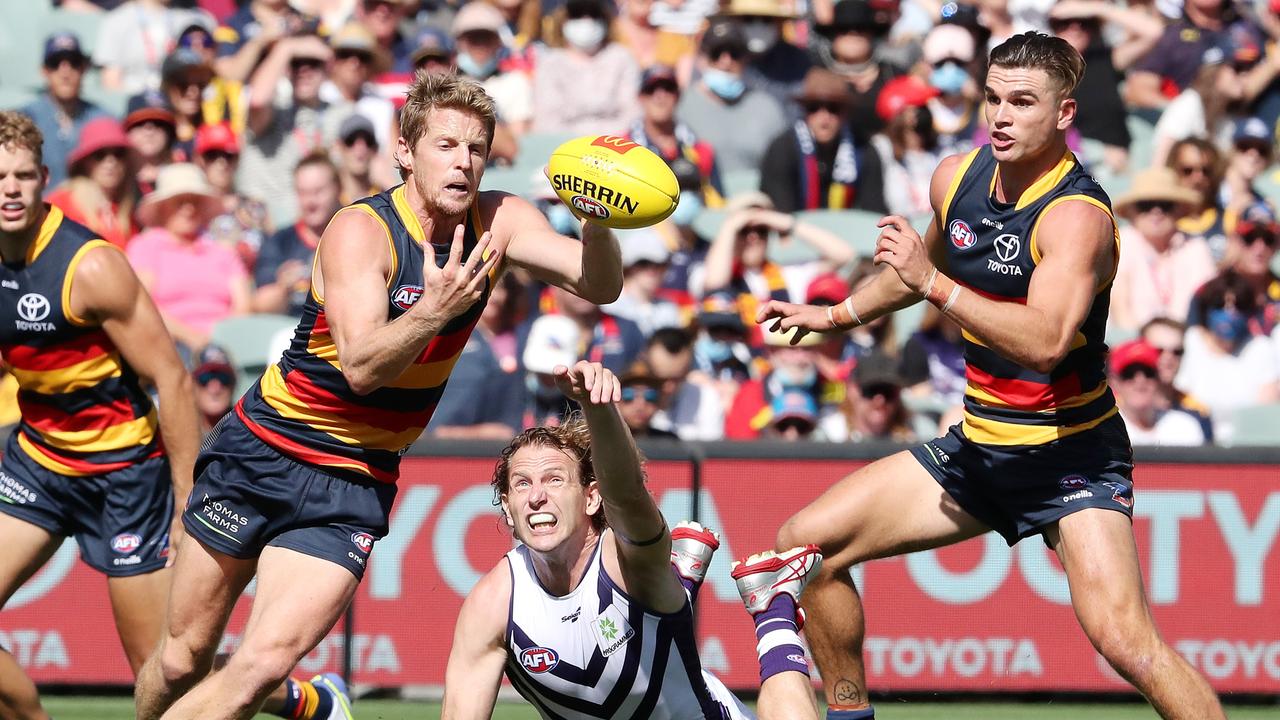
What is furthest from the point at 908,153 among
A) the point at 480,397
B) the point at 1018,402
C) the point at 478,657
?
the point at 478,657

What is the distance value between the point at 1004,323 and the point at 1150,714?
403 centimetres

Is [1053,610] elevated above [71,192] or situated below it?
below

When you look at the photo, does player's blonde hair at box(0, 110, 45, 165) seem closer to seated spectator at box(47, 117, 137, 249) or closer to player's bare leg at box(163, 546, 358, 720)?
player's bare leg at box(163, 546, 358, 720)

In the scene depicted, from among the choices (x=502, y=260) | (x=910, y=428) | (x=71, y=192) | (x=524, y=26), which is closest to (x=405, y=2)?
(x=524, y=26)

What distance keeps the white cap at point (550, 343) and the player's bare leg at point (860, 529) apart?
380cm

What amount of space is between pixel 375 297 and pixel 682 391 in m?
4.96

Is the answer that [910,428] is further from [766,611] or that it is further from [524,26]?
[524,26]

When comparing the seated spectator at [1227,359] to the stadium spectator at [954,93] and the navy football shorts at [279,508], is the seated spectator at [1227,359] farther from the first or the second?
the navy football shorts at [279,508]

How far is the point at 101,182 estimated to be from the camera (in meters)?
11.0

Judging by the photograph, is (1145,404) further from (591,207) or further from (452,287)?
(452,287)

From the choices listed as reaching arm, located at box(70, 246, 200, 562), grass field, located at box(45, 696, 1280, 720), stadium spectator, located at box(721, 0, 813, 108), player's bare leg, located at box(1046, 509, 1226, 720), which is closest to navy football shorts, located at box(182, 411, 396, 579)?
reaching arm, located at box(70, 246, 200, 562)

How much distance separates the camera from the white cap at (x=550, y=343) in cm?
1004

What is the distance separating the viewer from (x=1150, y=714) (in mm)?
8734

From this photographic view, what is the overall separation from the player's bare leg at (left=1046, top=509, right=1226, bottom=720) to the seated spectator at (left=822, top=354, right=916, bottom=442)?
3609mm
